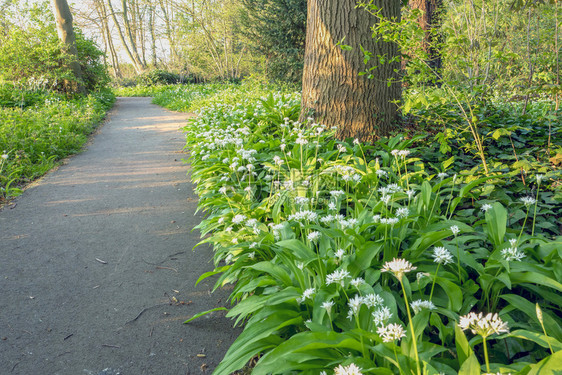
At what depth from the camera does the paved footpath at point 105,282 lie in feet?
7.08

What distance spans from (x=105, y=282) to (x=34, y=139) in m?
4.95

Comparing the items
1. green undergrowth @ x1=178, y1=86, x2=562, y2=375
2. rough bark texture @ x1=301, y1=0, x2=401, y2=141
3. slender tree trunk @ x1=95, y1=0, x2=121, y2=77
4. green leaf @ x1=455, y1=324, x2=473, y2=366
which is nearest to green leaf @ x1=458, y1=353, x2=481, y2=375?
green undergrowth @ x1=178, y1=86, x2=562, y2=375

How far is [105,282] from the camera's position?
9.62 ft

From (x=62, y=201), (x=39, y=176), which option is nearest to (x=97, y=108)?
(x=39, y=176)

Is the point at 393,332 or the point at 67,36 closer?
the point at 393,332

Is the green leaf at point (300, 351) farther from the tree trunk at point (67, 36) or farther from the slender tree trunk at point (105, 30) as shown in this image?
the slender tree trunk at point (105, 30)

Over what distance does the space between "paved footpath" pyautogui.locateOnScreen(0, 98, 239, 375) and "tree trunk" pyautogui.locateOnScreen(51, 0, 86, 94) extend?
29.2ft

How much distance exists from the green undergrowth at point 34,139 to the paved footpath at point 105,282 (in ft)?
1.49

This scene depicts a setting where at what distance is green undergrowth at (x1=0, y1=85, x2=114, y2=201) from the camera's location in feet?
17.7

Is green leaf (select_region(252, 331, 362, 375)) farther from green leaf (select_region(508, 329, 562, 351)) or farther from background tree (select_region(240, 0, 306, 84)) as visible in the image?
background tree (select_region(240, 0, 306, 84))

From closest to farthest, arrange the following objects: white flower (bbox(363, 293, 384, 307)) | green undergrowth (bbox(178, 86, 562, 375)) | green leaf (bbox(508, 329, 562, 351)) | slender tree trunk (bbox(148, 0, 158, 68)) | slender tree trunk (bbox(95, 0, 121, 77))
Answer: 1. green leaf (bbox(508, 329, 562, 351))
2. green undergrowth (bbox(178, 86, 562, 375))
3. white flower (bbox(363, 293, 384, 307))
4. slender tree trunk (bbox(95, 0, 121, 77))
5. slender tree trunk (bbox(148, 0, 158, 68))

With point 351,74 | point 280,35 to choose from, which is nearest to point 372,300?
point 351,74

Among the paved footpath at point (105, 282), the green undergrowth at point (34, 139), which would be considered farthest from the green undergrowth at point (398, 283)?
the green undergrowth at point (34, 139)

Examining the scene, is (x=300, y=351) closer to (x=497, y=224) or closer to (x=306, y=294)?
(x=306, y=294)
